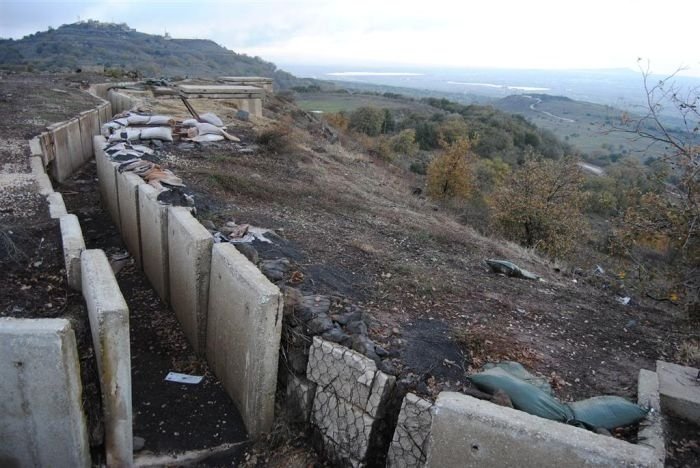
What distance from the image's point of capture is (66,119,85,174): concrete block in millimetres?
11453

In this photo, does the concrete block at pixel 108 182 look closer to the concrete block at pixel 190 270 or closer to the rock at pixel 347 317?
the concrete block at pixel 190 270

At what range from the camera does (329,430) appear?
409 cm

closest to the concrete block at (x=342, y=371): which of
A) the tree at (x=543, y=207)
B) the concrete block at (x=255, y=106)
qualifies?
the tree at (x=543, y=207)

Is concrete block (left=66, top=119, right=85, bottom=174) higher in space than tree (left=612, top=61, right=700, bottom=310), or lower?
lower

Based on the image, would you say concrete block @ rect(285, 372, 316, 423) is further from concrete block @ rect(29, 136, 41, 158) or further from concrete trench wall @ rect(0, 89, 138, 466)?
concrete block @ rect(29, 136, 41, 158)

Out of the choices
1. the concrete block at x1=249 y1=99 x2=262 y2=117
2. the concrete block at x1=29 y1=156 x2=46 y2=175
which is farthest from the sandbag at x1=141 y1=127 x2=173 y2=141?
the concrete block at x1=249 y1=99 x2=262 y2=117

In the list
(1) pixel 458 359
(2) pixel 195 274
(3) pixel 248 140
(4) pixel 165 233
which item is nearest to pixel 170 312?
(4) pixel 165 233

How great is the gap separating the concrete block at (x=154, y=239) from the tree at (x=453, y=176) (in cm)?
2034

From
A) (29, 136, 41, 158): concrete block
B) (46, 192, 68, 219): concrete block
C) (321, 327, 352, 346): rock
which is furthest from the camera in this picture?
(29, 136, 41, 158): concrete block

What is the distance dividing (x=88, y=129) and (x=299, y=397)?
11.3 meters

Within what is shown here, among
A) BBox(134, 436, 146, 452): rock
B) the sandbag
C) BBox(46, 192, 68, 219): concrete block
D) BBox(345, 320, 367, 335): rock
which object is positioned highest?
the sandbag

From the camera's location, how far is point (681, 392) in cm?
424

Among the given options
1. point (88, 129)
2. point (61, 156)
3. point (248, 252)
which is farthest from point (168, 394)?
point (88, 129)

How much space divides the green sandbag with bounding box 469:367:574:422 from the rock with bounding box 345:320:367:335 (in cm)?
99
